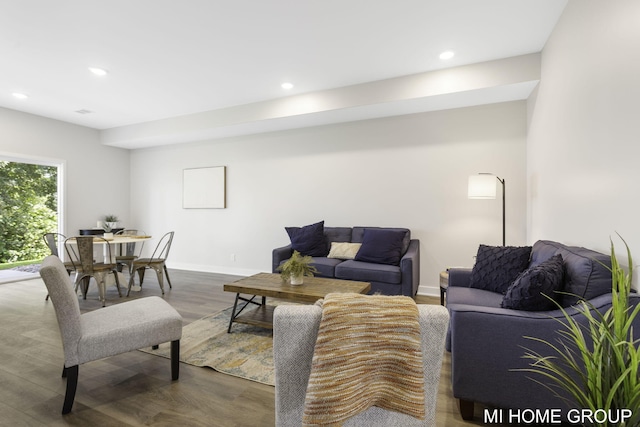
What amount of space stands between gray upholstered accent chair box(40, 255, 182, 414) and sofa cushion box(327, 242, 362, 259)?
247 centimetres

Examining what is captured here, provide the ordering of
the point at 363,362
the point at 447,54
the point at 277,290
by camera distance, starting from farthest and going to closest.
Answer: the point at 447,54 < the point at 277,290 < the point at 363,362

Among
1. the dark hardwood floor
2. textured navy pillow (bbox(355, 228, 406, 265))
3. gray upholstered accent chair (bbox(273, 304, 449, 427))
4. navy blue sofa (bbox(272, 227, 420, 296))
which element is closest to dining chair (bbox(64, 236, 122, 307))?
the dark hardwood floor

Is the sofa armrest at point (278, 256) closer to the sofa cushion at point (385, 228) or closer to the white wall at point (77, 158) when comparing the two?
the sofa cushion at point (385, 228)

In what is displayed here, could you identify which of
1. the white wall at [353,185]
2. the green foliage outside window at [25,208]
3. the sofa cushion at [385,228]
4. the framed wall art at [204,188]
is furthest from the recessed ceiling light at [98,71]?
the sofa cushion at [385,228]

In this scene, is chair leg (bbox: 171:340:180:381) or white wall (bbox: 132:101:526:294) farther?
white wall (bbox: 132:101:526:294)

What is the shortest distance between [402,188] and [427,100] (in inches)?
48.6

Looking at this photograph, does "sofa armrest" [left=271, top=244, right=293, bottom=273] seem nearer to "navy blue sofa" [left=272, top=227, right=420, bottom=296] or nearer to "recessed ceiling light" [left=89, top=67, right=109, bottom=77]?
"navy blue sofa" [left=272, top=227, right=420, bottom=296]

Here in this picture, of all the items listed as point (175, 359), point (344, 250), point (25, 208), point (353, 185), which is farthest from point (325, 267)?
point (25, 208)

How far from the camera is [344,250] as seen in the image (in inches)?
171

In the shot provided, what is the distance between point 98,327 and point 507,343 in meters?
2.39

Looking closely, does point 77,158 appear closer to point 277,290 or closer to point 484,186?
point 277,290

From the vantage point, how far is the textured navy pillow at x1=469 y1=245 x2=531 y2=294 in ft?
8.32

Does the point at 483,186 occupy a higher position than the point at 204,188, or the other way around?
the point at 204,188

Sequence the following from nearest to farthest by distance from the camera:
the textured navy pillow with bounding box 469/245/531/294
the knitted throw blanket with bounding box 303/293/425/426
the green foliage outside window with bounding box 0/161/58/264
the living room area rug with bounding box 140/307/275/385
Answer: the knitted throw blanket with bounding box 303/293/425/426
the living room area rug with bounding box 140/307/275/385
the textured navy pillow with bounding box 469/245/531/294
the green foliage outside window with bounding box 0/161/58/264
